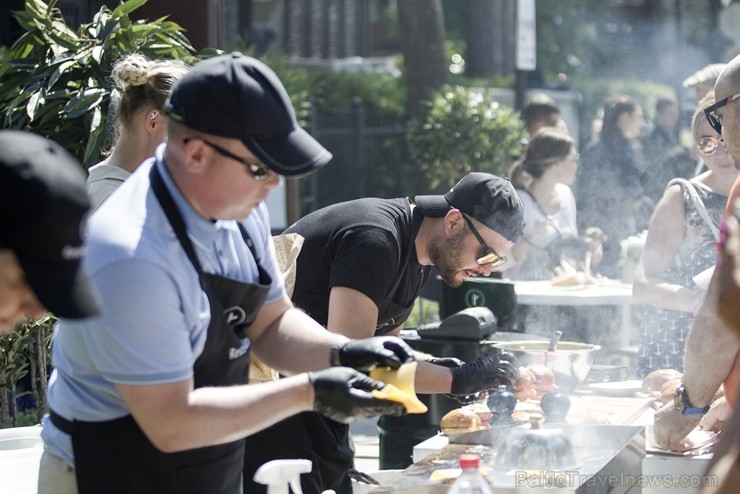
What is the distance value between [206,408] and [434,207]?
1.50m

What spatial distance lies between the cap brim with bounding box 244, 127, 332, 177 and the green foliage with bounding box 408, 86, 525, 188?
8.13 metres

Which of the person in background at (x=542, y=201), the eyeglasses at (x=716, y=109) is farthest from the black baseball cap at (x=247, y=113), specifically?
the person in background at (x=542, y=201)

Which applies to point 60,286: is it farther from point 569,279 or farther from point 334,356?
point 569,279

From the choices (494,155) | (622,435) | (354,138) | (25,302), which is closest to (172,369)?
(25,302)

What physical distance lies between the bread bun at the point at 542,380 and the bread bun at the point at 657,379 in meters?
0.44

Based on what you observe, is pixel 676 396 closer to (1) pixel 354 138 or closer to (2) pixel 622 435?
(2) pixel 622 435

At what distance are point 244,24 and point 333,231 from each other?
50.1ft

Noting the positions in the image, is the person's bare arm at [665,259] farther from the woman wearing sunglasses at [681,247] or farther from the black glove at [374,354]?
the black glove at [374,354]

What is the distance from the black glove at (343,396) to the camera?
84.4 inches

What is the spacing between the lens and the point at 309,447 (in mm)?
3312

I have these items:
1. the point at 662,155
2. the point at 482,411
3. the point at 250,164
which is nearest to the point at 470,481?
the point at 250,164

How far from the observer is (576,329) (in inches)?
239

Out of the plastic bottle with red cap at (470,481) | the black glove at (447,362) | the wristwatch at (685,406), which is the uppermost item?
the black glove at (447,362)

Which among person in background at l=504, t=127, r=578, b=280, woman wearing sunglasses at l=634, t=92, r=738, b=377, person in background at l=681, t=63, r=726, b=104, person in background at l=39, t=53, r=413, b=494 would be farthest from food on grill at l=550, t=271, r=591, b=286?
person in background at l=39, t=53, r=413, b=494
